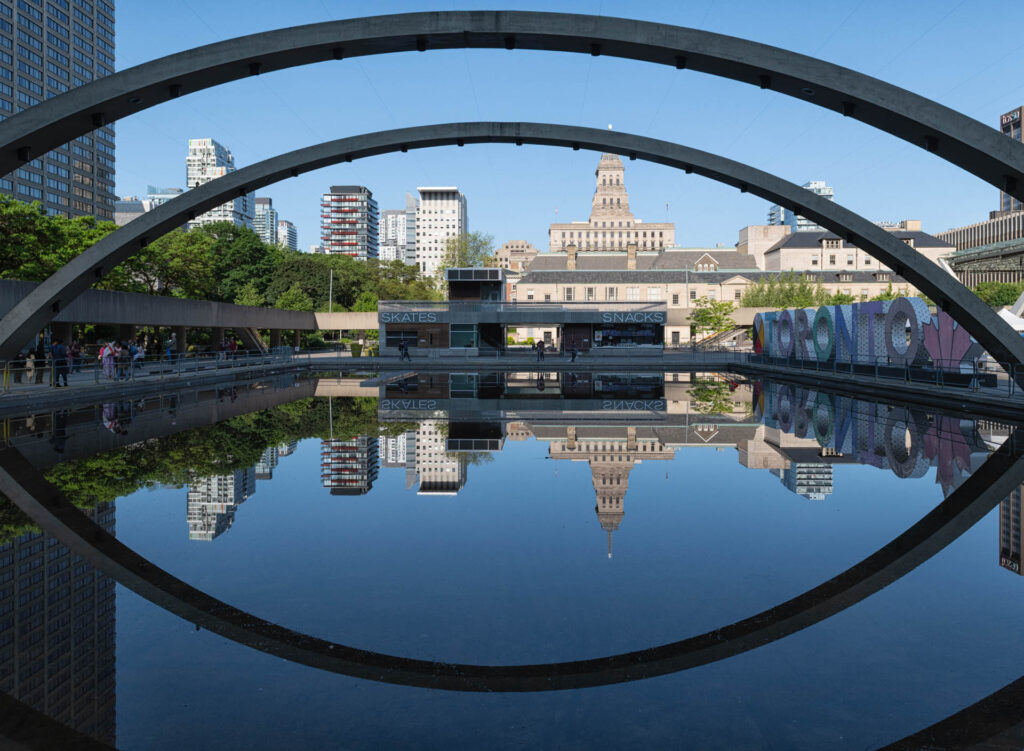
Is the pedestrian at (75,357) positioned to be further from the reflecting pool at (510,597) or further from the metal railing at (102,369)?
the reflecting pool at (510,597)

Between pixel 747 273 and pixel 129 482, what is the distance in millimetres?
104382

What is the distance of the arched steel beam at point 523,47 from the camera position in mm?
15273

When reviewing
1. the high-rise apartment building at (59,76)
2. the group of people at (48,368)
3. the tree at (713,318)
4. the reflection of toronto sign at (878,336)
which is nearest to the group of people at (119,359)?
the group of people at (48,368)

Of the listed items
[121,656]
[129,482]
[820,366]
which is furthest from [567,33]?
[820,366]

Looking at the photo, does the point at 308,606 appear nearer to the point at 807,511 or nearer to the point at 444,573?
the point at 444,573

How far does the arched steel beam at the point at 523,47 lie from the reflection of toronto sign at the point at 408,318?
40.3m

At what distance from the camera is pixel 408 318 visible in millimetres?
57969

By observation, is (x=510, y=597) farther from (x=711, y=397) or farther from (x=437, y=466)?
(x=711, y=397)

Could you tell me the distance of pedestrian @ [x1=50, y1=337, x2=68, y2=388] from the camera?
24016 millimetres

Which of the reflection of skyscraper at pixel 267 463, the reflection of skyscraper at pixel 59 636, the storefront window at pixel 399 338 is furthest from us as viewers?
the storefront window at pixel 399 338

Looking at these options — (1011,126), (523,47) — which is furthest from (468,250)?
(1011,126)

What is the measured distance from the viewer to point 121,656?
4879mm

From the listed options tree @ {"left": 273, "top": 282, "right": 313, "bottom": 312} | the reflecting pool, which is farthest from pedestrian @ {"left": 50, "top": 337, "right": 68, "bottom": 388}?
tree @ {"left": 273, "top": 282, "right": 313, "bottom": 312}

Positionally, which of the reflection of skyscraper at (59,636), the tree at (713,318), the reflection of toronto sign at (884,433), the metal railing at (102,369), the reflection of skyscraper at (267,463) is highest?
the tree at (713,318)
